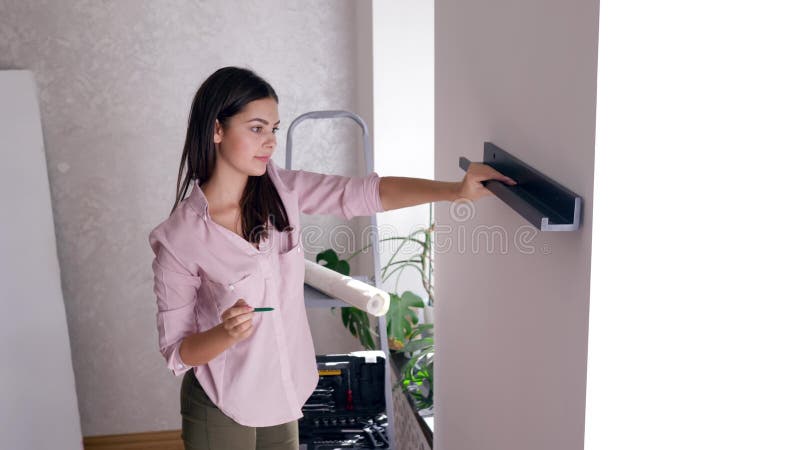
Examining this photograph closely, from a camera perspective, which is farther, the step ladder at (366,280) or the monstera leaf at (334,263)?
the monstera leaf at (334,263)

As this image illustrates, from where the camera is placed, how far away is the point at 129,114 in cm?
294

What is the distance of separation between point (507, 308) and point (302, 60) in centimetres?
204

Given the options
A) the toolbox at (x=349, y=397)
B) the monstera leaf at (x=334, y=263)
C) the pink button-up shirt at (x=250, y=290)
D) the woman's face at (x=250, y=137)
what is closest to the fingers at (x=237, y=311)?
the pink button-up shirt at (x=250, y=290)

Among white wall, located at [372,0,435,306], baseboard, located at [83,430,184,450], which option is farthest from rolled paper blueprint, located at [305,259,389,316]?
baseboard, located at [83,430,184,450]

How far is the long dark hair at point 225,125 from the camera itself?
59.8 inches

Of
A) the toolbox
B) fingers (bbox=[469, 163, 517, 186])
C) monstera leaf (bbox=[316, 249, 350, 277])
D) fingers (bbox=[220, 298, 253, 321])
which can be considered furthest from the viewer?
monstera leaf (bbox=[316, 249, 350, 277])

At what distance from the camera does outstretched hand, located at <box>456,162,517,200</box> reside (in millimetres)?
1194

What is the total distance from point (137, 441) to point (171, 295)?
195 cm

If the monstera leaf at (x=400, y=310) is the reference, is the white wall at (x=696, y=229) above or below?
above

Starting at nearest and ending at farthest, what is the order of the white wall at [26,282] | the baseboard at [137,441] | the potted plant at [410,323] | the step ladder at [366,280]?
the step ladder at [366,280]
the potted plant at [410,323]
the white wall at [26,282]
the baseboard at [137,441]

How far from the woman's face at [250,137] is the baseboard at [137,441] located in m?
2.06

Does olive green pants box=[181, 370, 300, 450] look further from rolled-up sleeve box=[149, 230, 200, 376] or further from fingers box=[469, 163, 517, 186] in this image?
fingers box=[469, 163, 517, 186]

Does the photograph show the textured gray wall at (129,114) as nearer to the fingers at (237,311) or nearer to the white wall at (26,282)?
the white wall at (26,282)

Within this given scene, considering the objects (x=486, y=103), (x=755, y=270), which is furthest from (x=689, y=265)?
(x=486, y=103)
